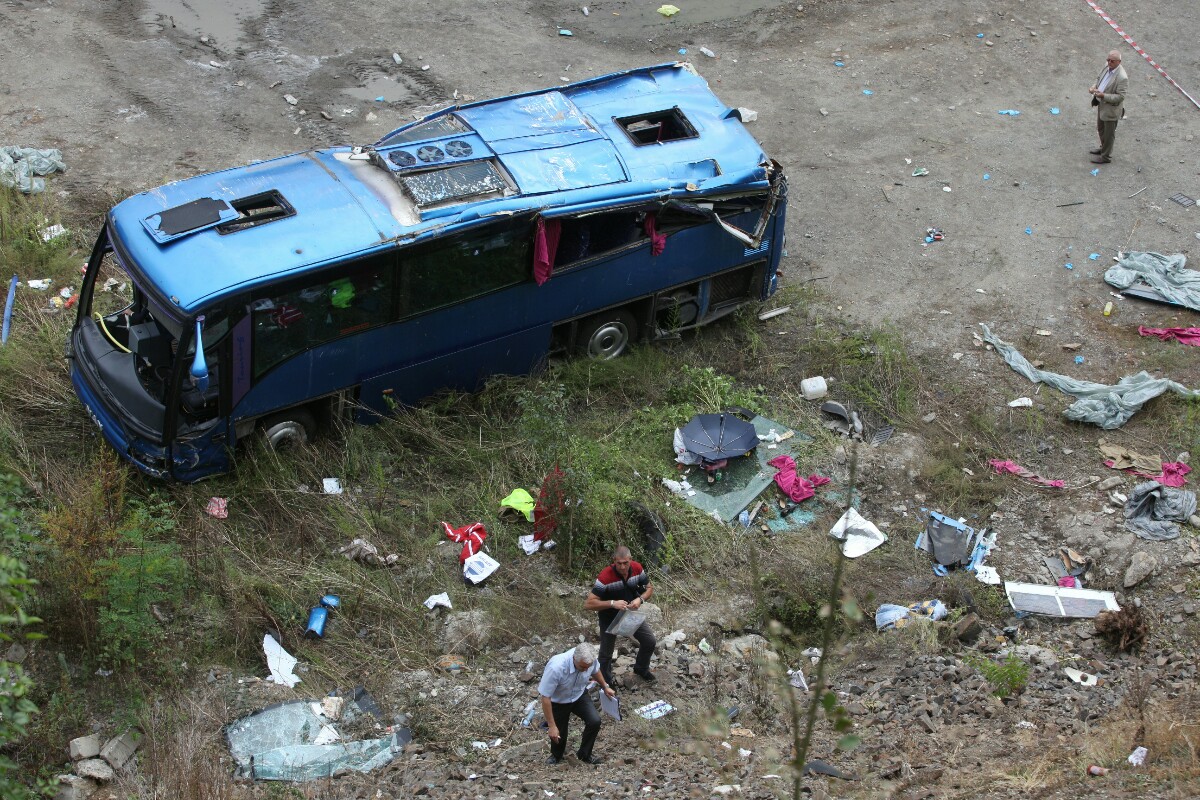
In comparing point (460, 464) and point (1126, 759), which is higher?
point (1126, 759)

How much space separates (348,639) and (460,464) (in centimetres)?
183

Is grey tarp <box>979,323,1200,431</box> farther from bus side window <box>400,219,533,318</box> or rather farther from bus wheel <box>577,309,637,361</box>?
bus side window <box>400,219,533,318</box>

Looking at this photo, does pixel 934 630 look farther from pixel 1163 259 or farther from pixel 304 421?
pixel 1163 259

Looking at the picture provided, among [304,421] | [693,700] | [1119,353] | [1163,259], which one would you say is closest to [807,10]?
[1163,259]

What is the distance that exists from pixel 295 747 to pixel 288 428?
8.61ft

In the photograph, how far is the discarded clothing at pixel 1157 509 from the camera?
8.02 m

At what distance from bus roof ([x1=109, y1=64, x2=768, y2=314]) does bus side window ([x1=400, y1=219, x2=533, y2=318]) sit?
0.19m

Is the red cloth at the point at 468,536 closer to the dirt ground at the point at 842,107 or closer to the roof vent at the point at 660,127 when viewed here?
the roof vent at the point at 660,127

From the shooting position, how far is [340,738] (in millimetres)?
6348

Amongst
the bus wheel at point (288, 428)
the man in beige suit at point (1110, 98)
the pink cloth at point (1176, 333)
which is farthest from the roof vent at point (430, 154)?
the man in beige suit at point (1110, 98)

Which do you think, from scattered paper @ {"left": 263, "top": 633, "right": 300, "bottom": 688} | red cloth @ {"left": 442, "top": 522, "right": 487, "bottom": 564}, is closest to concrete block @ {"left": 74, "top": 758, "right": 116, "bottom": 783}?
scattered paper @ {"left": 263, "top": 633, "right": 300, "bottom": 688}

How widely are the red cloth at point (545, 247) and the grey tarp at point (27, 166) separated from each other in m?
5.70

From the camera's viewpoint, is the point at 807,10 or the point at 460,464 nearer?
the point at 460,464

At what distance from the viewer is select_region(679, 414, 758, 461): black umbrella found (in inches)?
332
